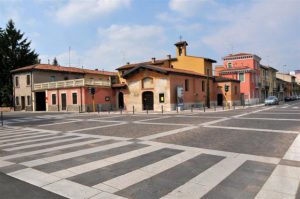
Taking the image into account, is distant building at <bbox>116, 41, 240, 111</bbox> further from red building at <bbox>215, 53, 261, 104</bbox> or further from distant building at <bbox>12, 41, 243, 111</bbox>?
red building at <bbox>215, 53, 261, 104</bbox>

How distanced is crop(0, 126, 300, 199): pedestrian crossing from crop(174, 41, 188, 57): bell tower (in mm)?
35835

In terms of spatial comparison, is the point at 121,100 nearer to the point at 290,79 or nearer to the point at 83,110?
the point at 83,110

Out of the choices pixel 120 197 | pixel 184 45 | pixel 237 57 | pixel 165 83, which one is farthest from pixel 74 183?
pixel 237 57

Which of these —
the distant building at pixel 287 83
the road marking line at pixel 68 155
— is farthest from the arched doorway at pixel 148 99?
the distant building at pixel 287 83

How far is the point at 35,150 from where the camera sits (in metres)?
8.66

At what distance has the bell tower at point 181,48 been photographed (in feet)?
140

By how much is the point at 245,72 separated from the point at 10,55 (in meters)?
50.8

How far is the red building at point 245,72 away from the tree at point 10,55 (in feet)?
146

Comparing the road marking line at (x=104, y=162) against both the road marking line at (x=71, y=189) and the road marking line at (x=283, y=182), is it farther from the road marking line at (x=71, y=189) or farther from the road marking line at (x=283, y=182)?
the road marking line at (x=283, y=182)

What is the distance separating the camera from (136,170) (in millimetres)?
6027

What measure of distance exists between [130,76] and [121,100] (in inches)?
310

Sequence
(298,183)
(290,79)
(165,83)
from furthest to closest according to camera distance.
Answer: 1. (290,79)
2. (165,83)
3. (298,183)

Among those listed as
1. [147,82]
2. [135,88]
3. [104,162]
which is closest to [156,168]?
[104,162]

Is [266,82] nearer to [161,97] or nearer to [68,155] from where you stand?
[161,97]
